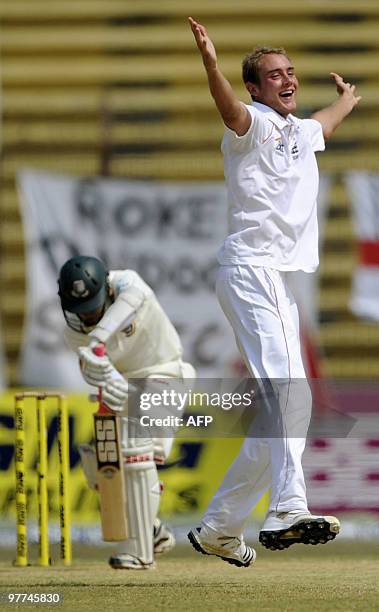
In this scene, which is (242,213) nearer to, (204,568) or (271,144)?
(271,144)

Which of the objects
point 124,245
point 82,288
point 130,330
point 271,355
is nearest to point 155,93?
point 124,245

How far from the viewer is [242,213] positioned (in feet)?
18.5

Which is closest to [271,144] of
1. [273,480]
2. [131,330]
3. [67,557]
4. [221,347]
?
[273,480]

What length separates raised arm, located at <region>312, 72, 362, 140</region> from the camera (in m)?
6.09

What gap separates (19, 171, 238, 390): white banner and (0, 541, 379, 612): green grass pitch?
465cm

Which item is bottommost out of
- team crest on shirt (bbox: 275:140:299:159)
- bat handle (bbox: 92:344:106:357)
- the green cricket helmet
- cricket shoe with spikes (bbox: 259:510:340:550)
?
cricket shoe with spikes (bbox: 259:510:340:550)

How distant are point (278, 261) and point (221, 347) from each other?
6821 mm

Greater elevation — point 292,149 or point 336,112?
point 336,112

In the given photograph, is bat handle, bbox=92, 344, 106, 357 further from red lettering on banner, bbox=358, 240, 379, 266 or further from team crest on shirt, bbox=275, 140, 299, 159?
red lettering on banner, bbox=358, 240, 379, 266

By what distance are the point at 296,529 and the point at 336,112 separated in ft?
5.68

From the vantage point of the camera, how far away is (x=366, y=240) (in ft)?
41.3

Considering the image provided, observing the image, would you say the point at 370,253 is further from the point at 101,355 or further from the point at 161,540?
the point at 101,355

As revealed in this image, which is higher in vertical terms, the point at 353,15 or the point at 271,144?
the point at 353,15

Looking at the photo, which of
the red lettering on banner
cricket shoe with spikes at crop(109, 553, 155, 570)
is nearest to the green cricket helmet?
cricket shoe with spikes at crop(109, 553, 155, 570)
